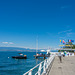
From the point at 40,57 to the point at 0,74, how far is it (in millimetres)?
41955

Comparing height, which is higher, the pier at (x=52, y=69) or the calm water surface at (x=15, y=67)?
the pier at (x=52, y=69)

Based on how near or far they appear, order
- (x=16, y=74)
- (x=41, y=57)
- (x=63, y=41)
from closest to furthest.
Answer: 1. (x=16, y=74)
2. (x=63, y=41)
3. (x=41, y=57)

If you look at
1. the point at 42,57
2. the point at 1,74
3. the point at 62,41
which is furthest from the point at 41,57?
the point at 1,74

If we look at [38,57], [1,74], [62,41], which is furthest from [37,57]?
[1,74]

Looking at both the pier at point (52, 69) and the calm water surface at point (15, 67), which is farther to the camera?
the calm water surface at point (15, 67)

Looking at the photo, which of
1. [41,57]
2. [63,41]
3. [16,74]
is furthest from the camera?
[41,57]

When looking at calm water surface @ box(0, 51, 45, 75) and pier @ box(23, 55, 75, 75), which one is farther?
calm water surface @ box(0, 51, 45, 75)

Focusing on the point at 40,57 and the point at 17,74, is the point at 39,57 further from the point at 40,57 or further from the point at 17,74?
the point at 17,74

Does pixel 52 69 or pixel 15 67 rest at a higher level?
pixel 52 69

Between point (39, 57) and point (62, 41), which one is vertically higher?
point (62, 41)

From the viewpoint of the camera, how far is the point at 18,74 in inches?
1013

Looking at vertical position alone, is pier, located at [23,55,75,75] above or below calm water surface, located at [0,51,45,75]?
above

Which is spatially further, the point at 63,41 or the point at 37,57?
the point at 37,57

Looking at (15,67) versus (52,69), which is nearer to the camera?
(52,69)
